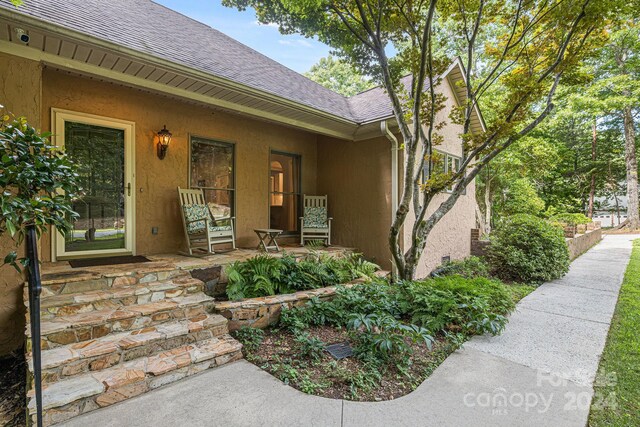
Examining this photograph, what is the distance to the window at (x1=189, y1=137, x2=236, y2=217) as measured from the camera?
5500 mm

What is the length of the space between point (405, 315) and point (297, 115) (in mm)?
3678

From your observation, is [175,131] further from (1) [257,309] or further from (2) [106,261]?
(1) [257,309]

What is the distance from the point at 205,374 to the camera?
8.50 feet

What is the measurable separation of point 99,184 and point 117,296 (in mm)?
2152

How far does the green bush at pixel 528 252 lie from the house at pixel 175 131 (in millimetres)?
1301

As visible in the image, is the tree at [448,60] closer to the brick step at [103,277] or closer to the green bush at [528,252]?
the green bush at [528,252]

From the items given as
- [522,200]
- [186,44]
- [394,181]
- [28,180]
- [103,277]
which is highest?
[186,44]

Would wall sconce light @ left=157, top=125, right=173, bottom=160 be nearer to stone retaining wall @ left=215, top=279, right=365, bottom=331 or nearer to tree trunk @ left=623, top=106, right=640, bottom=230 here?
stone retaining wall @ left=215, top=279, right=365, bottom=331

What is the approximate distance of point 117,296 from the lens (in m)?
3.09

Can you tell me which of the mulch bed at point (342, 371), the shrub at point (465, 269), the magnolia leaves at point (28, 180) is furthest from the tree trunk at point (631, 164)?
the magnolia leaves at point (28, 180)

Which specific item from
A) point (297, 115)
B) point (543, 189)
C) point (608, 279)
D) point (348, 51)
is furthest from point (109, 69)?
point (543, 189)

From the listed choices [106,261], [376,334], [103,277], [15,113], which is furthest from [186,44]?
[376,334]

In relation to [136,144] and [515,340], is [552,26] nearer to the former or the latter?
[515,340]

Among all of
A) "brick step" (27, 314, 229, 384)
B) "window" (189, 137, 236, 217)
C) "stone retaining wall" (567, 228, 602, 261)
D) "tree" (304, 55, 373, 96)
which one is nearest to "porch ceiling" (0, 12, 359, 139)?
"window" (189, 137, 236, 217)
